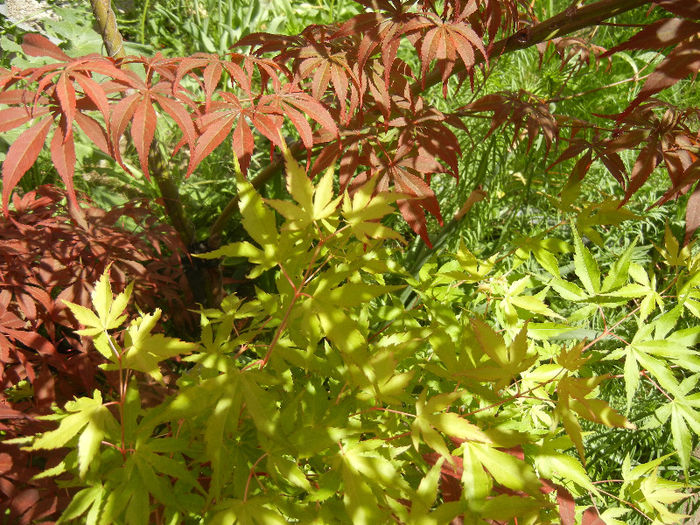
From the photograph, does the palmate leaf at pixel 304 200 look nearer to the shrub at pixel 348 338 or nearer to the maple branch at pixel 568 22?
the shrub at pixel 348 338

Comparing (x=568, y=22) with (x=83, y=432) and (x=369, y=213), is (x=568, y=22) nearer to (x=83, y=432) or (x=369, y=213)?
(x=369, y=213)

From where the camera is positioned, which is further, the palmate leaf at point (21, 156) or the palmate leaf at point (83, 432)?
the palmate leaf at point (21, 156)

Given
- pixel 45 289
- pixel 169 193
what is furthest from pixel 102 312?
pixel 169 193

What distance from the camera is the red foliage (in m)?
0.86

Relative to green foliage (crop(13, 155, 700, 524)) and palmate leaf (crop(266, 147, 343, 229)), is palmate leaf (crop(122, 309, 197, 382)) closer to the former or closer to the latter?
green foliage (crop(13, 155, 700, 524))

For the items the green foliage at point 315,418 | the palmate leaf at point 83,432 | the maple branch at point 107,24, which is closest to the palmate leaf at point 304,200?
the green foliage at point 315,418

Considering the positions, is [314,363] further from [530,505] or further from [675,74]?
[675,74]

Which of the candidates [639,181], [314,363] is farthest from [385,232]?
[639,181]

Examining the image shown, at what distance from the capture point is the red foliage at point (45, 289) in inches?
33.7

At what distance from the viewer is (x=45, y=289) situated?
960 mm

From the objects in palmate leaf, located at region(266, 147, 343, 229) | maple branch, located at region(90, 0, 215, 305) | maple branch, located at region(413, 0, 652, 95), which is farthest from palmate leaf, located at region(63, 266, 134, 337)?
maple branch, located at region(413, 0, 652, 95)

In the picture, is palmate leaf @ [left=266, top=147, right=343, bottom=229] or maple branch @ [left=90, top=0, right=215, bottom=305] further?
maple branch @ [left=90, top=0, right=215, bottom=305]

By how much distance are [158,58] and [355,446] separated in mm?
668

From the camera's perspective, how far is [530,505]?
0.58m
